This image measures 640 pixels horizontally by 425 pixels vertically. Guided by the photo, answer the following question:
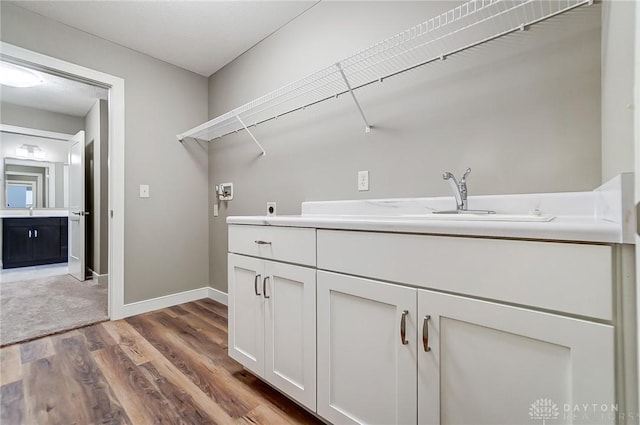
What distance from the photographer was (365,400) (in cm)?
93

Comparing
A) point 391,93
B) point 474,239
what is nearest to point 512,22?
point 391,93

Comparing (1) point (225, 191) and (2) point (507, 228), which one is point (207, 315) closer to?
(1) point (225, 191)

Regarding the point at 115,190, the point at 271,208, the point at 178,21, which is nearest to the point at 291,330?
the point at 271,208

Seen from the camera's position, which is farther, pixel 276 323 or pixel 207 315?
pixel 207 315

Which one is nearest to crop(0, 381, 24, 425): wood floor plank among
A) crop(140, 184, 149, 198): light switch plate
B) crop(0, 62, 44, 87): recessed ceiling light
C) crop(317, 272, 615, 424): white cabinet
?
crop(317, 272, 615, 424): white cabinet

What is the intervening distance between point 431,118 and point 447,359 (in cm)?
107

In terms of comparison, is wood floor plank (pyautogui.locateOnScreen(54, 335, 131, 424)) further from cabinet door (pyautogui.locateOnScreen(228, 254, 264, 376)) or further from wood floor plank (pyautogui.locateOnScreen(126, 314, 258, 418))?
cabinet door (pyautogui.locateOnScreen(228, 254, 264, 376))

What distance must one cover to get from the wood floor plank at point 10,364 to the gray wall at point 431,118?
167 centimetres

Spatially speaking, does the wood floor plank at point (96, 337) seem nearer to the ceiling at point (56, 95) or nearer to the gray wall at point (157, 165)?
the gray wall at point (157, 165)

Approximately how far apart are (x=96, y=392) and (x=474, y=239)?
184cm

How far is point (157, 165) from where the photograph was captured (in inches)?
101

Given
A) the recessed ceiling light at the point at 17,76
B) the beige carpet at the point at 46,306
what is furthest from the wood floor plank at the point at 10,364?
the recessed ceiling light at the point at 17,76

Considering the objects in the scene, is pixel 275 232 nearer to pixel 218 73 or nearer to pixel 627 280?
pixel 627 280

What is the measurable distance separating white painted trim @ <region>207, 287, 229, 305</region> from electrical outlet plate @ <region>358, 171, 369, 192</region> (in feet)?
5.93
